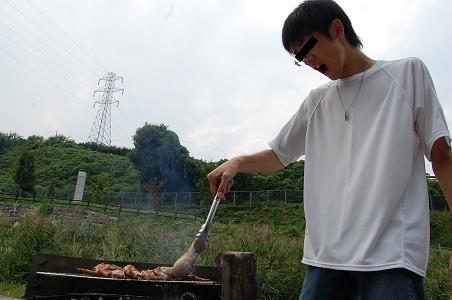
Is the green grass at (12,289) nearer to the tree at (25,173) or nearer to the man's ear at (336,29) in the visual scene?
the man's ear at (336,29)

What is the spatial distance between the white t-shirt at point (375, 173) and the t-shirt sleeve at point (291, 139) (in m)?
0.20

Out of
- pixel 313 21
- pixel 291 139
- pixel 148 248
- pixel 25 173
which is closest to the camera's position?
pixel 313 21

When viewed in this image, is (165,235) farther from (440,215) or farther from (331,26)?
(440,215)

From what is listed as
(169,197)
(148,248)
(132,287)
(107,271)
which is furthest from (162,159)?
(132,287)

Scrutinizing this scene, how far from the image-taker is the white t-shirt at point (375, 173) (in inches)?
47.1

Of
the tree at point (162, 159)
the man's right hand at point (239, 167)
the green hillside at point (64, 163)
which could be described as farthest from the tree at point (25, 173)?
the man's right hand at point (239, 167)

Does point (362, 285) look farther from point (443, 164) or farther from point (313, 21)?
point (313, 21)

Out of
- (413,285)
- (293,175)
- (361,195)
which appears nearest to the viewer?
(413,285)

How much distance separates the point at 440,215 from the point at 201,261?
17474mm

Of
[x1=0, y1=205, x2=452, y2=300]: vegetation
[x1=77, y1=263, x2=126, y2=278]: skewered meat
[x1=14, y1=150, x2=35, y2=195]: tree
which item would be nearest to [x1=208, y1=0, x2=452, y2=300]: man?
[x1=77, y1=263, x2=126, y2=278]: skewered meat

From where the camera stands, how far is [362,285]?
125 cm

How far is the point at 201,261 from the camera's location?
18.3 ft

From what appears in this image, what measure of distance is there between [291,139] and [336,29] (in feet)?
1.66

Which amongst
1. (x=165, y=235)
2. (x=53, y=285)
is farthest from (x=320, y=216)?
(x=165, y=235)
